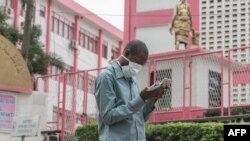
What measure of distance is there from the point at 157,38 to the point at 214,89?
11.2m

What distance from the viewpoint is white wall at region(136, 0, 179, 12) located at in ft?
89.4

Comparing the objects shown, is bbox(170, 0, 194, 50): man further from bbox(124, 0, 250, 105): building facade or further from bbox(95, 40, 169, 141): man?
bbox(95, 40, 169, 141): man

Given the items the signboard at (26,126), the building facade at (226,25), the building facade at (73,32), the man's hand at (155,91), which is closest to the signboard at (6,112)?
the signboard at (26,126)

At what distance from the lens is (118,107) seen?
5211mm

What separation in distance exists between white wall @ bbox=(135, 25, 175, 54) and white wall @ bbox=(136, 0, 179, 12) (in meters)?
0.72

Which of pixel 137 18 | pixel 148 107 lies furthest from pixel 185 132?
pixel 137 18

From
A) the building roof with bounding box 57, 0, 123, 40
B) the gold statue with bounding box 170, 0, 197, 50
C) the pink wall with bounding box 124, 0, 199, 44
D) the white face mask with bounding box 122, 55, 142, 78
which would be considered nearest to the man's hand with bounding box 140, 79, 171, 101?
the white face mask with bounding box 122, 55, 142, 78

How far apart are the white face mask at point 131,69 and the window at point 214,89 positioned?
973 centimetres

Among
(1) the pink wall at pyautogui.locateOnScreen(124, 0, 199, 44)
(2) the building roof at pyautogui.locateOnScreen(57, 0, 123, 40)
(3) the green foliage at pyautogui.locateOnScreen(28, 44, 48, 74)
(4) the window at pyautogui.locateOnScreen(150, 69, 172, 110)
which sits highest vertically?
(2) the building roof at pyautogui.locateOnScreen(57, 0, 123, 40)

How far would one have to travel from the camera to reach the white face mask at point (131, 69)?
5277 millimetres

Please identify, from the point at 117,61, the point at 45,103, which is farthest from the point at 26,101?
the point at 117,61

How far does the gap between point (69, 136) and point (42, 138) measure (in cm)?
104

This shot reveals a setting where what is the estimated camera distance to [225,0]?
23656mm

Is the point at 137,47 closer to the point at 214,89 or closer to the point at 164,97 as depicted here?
the point at 214,89
